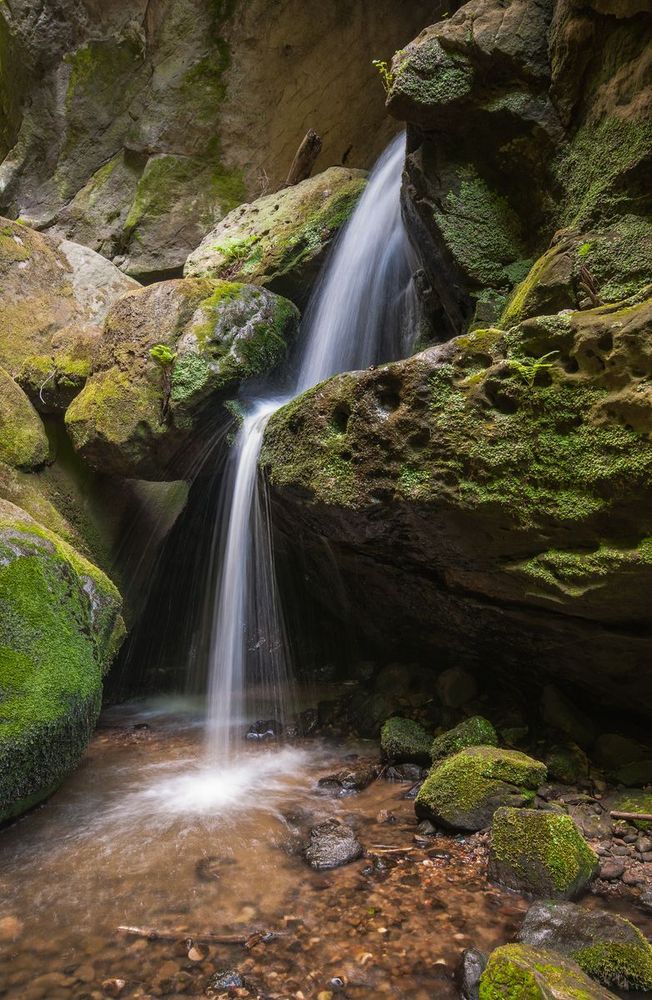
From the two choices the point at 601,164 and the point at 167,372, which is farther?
the point at 167,372

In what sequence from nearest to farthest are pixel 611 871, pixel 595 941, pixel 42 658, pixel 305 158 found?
pixel 595 941 → pixel 611 871 → pixel 42 658 → pixel 305 158

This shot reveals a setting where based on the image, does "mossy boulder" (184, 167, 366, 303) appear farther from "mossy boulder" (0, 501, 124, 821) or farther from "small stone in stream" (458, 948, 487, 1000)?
"small stone in stream" (458, 948, 487, 1000)

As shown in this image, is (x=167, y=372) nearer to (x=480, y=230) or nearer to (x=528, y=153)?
(x=480, y=230)

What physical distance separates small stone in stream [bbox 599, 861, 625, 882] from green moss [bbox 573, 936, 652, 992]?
0.93 meters

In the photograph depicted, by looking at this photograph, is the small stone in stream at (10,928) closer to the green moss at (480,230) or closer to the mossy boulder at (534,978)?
the mossy boulder at (534,978)

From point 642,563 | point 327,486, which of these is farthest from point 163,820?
point 642,563

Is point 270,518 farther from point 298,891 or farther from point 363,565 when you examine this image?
point 298,891

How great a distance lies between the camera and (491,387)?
421 cm

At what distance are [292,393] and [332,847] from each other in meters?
6.16

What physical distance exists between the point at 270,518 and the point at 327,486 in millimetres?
A: 2222

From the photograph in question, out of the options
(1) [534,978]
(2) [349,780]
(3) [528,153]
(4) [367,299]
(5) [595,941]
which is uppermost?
(4) [367,299]

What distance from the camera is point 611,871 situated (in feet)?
11.5

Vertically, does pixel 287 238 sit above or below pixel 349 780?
above

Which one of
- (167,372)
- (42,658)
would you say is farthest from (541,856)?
(167,372)
